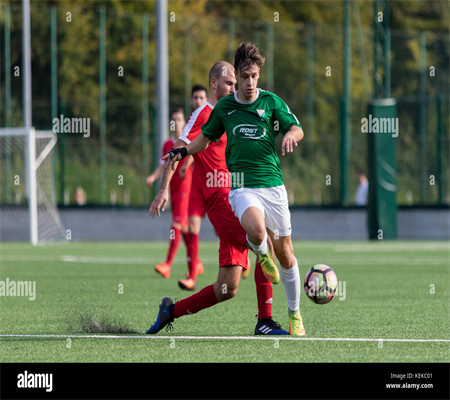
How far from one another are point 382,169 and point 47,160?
7988 mm

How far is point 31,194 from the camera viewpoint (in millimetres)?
18859

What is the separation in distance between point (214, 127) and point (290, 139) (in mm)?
754

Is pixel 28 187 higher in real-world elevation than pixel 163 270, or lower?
higher

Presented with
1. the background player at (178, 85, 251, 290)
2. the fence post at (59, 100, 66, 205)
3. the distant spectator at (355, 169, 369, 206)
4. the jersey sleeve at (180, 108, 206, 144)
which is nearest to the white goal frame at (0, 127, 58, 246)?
the fence post at (59, 100, 66, 205)

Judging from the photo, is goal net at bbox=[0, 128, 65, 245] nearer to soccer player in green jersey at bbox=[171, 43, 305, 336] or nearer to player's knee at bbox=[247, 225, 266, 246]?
soccer player in green jersey at bbox=[171, 43, 305, 336]

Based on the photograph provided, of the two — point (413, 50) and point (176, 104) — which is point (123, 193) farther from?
point (413, 50)

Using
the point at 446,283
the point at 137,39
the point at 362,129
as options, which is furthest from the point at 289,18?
the point at 446,283

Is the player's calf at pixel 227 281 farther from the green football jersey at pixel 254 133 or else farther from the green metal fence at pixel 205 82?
the green metal fence at pixel 205 82

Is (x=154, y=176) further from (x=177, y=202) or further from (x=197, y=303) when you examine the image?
(x=197, y=303)

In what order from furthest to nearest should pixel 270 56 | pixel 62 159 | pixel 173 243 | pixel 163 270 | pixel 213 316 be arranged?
pixel 270 56, pixel 62 159, pixel 173 243, pixel 163 270, pixel 213 316

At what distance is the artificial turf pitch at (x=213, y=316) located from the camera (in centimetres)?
575

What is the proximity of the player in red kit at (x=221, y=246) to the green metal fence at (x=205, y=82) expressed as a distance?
13.4 meters

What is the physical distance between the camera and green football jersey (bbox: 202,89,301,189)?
6.33m

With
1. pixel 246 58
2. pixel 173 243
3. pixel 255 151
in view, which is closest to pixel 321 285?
pixel 255 151
